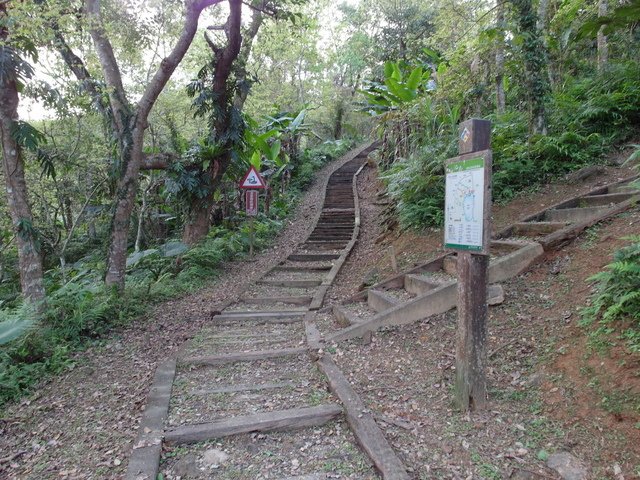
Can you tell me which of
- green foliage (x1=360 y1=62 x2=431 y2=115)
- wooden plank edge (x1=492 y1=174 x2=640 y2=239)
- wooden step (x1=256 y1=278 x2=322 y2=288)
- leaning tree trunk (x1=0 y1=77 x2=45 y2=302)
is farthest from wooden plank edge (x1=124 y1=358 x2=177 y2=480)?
green foliage (x1=360 y1=62 x2=431 y2=115)

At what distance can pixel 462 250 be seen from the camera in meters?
2.76

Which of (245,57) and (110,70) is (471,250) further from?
(245,57)

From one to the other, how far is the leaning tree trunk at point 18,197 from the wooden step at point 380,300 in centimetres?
450

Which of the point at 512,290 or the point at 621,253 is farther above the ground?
the point at 621,253

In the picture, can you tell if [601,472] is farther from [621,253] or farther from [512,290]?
[512,290]

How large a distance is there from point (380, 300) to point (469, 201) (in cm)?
247

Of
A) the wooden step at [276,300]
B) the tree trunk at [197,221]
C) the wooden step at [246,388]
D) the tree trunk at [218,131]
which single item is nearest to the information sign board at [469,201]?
the wooden step at [246,388]

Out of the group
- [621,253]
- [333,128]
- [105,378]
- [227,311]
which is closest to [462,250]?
[621,253]

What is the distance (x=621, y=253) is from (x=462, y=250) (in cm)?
127

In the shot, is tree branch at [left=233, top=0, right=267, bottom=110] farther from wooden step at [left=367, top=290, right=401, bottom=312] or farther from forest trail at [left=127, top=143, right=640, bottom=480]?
wooden step at [left=367, top=290, right=401, bottom=312]

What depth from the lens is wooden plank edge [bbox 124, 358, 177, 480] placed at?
2.43 meters

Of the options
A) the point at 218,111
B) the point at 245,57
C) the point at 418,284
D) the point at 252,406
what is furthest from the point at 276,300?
the point at 245,57

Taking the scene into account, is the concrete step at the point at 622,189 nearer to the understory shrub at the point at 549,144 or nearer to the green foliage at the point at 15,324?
the understory shrub at the point at 549,144

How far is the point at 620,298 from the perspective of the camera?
2.70 metres
